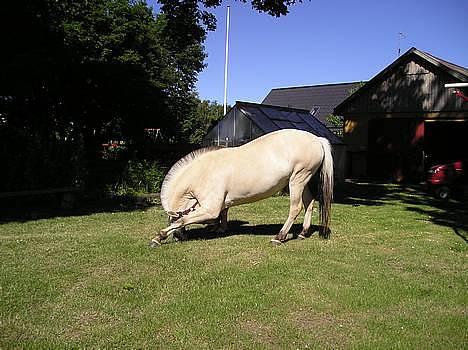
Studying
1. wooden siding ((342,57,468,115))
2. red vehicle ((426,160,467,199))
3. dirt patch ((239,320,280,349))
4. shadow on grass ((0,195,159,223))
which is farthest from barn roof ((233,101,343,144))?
dirt patch ((239,320,280,349))

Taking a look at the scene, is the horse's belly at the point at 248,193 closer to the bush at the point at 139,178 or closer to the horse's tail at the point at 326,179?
the horse's tail at the point at 326,179

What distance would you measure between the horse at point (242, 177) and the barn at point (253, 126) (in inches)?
369

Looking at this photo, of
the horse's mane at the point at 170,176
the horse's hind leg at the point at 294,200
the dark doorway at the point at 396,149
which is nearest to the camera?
the horse's mane at the point at 170,176

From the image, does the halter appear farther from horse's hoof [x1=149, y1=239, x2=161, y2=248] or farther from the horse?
horse's hoof [x1=149, y1=239, x2=161, y2=248]

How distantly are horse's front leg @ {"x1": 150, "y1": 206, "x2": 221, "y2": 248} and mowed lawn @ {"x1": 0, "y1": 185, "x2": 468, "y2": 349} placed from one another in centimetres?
25

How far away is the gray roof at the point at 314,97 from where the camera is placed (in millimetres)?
49312

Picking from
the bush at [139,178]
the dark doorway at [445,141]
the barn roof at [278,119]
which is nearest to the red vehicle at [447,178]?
the barn roof at [278,119]

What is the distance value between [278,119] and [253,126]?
1.76 m

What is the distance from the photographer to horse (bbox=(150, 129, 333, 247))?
830 centimetres

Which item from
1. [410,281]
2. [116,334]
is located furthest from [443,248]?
[116,334]

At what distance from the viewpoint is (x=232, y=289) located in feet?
19.0

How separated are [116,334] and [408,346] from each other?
2.61 metres

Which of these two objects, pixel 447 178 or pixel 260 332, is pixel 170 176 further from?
pixel 447 178

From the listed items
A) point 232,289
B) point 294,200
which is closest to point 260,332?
point 232,289
